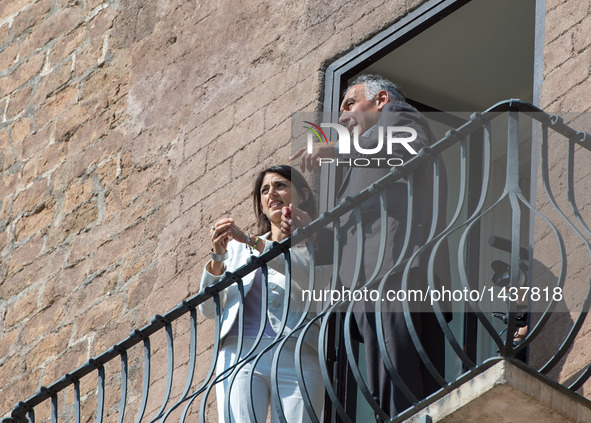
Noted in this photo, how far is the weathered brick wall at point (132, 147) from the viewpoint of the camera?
7.17 metres

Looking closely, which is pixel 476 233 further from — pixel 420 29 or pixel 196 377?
pixel 196 377

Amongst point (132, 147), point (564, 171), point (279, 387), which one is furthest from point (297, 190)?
point (132, 147)

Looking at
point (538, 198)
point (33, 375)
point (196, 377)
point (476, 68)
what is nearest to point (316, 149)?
point (538, 198)

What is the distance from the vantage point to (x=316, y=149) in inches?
225

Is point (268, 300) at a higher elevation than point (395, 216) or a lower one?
lower

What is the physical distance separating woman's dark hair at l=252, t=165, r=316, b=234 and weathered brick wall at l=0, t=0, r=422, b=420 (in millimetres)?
912

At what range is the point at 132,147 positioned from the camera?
311 inches

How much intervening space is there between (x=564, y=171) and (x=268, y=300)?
1.22 m

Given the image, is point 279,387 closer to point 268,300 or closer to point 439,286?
point 268,300

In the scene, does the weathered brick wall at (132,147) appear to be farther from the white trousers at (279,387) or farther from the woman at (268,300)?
the white trousers at (279,387)

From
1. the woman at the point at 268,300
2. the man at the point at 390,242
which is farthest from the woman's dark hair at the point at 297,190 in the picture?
the man at the point at 390,242

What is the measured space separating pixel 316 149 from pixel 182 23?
246 centimetres

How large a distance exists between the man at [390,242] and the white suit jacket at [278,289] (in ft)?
0.59

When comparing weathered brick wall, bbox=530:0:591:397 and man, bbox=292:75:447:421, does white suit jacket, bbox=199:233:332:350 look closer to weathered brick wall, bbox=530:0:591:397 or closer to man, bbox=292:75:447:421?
man, bbox=292:75:447:421
